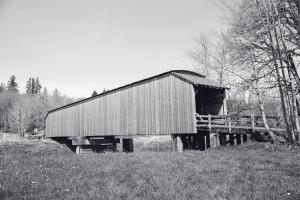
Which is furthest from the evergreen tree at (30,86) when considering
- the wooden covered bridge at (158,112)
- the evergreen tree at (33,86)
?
the wooden covered bridge at (158,112)

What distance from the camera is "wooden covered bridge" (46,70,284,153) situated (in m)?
19.2

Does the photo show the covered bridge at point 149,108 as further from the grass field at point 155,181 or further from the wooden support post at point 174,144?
the grass field at point 155,181

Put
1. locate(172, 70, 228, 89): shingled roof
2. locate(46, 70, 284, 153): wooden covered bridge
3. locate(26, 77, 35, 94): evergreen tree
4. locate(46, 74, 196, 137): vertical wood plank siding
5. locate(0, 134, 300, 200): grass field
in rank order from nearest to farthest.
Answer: locate(0, 134, 300, 200): grass field, locate(46, 70, 284, 153): wooden covered bridge, locate(46, 74, 196, 137): vertical wood plank siding, locate(172, 70, 228, 89): shingled roof, locate(26, 77, 35, 94): evergreen tree

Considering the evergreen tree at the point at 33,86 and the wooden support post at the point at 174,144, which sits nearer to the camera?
the wooden support post at the point at 174,144

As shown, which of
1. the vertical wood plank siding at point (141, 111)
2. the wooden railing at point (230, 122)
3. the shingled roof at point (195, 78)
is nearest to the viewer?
the wooden railing at point (230, 122)

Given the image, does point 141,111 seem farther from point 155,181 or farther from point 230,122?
point 155,181

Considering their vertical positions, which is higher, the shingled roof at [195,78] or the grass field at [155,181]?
the shingled roof at [195,78]

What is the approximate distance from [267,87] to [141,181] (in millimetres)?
12251

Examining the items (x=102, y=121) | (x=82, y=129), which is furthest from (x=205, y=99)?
(x=82, y=129)

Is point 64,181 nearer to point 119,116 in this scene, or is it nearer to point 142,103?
point 142,103

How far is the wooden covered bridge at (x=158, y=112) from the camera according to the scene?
19.2m

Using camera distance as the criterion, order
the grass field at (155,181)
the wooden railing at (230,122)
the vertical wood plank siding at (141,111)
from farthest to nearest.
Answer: the vertical wood plank siding at (141,111) < the wooden railing at (230,122) < the grass field at (155,181)

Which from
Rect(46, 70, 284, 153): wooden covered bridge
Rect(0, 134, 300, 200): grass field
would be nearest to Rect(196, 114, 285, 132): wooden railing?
Rect(46, 70, 284, 153): wooden covered bridge

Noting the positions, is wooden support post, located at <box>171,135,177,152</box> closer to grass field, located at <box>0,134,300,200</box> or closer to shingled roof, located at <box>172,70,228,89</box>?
shingled roof, located at <box>172,70,228,89</box>
